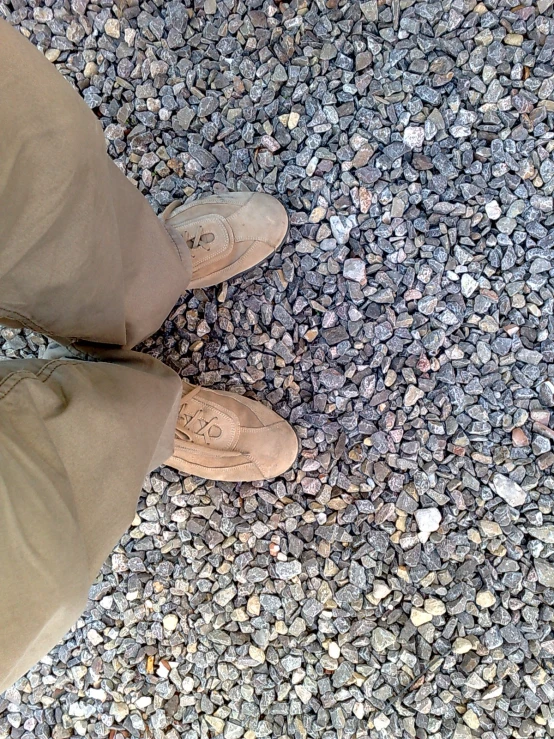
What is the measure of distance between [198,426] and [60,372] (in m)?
0.44

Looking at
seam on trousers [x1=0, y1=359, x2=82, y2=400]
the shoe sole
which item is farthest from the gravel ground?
seam on trousers [x1=0, y1=359, x2=82, y2=400]

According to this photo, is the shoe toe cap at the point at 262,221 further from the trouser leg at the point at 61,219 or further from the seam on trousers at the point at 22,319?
the seam on trousers at the point at 22,319

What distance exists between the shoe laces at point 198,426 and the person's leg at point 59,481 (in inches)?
10.6

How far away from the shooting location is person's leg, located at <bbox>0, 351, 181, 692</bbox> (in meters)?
0.65

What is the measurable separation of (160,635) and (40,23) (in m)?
1.48

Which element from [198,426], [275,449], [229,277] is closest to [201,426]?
[198,426]

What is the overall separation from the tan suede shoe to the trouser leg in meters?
0.30

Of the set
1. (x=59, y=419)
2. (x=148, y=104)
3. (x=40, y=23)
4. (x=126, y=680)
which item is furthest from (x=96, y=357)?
(x=40, y=23)

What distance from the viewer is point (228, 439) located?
1.25 meters

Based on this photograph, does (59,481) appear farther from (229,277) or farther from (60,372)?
(229,277)

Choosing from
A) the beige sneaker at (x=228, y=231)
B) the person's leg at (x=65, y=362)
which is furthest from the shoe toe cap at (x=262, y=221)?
the person's leg at (x=65, y=362)

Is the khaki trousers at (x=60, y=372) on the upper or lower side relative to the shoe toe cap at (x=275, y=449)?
upper

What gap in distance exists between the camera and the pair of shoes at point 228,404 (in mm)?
1239

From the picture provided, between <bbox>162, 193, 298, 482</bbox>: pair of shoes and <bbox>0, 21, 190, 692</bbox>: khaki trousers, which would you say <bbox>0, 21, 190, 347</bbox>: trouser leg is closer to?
<bbox>0, 21, 190, 692</bbox>: khaki trousers
